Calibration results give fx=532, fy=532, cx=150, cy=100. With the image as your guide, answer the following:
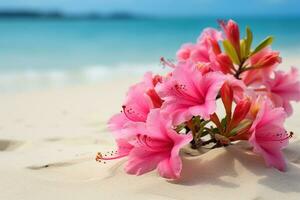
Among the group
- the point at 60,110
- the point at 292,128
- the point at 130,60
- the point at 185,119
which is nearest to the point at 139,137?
the point at 185,119

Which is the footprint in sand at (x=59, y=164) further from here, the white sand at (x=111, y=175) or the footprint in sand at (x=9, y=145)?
the footprint in sand at (x=9, y=145)

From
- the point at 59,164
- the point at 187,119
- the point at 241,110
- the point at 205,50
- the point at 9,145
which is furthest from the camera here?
the point at 9,145

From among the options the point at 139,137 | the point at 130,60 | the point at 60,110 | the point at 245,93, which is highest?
the point at 130,60

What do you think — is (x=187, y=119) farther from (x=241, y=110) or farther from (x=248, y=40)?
(x=248, y=40)

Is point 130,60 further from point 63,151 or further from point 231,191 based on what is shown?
point 231,191

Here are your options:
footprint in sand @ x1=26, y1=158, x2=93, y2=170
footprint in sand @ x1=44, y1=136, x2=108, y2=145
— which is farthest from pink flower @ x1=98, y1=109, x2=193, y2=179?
footprint in sand @ x1=44, y1=136, x2=108, y2=145

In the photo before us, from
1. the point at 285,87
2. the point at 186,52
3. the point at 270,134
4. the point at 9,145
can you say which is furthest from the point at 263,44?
the point at 9,145

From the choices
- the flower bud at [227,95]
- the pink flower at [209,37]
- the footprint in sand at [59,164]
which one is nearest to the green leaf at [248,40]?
the pink flower at [209,37]

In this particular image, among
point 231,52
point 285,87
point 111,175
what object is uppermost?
point 231,52
